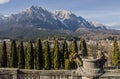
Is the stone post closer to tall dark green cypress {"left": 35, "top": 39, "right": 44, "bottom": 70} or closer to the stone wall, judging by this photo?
the stone wall

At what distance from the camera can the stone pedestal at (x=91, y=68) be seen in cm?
887

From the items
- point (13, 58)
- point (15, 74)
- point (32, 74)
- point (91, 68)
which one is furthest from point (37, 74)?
point (13, 58)

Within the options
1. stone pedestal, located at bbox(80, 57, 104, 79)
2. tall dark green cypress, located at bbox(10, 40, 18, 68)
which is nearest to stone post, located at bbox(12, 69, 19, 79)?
stone pedestal, located at bbox(80, 57, 104, 79)

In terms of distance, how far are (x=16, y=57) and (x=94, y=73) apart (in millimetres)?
41562

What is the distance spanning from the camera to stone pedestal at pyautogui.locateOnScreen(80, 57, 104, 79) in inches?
349

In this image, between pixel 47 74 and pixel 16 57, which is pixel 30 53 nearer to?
pixel 16 57

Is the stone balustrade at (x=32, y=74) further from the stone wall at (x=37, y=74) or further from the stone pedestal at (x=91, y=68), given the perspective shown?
the stone pedestal at (x=91, y=68)

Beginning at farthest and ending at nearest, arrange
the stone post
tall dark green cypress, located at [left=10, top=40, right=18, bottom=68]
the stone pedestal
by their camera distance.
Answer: tall dark green cypress, located at [left=10, top=40, right=18, bottom=68] < the stone post < the stone pedestal

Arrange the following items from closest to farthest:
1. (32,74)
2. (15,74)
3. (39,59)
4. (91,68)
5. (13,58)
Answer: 1. (91,68)
2. (15,74)
3. (32,74)
4. (13,58)
5. (39,59)

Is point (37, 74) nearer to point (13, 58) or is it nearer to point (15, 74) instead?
point (15, 74)

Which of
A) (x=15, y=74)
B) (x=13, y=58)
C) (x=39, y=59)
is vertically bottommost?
(x=39, y=59)

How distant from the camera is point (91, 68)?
8.95m

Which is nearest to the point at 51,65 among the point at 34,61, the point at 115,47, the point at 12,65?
the point at 34,61

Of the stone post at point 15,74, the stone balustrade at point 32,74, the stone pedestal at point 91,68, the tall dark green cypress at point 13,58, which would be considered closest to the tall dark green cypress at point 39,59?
the tall dark green cypress at point 13,58
